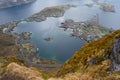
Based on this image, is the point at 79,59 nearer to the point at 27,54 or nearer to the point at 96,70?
the point at 96,70

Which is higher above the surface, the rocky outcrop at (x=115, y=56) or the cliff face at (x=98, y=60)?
the rocky outcrop at (x=115, y=56)

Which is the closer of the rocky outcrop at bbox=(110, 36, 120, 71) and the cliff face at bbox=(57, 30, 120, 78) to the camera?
the rocky outcrop at bbox=(110, 36, 120, 71)

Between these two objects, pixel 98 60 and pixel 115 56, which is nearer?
pixel 115 56

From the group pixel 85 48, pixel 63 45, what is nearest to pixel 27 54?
pixel 63 45

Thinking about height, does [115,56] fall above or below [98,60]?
above

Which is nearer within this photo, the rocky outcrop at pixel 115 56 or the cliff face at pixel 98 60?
the rocky outcrop at pixel 115 56

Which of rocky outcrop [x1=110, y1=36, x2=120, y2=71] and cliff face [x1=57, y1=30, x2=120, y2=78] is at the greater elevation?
rocky outcrop [x1=110, y1=36, x2=120, y2=71]

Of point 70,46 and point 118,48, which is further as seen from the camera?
point 70,46

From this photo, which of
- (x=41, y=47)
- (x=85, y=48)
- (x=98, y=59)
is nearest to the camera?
(x=98, y=59)
